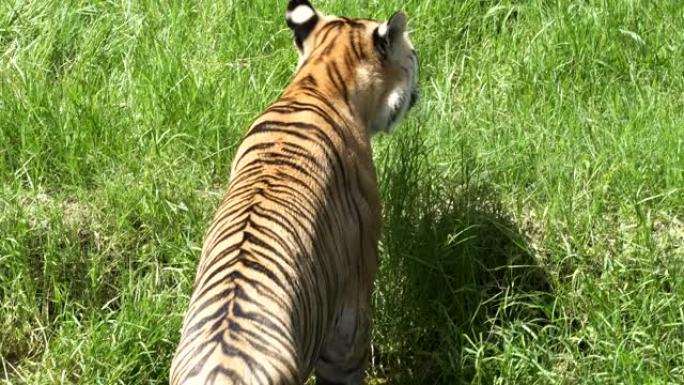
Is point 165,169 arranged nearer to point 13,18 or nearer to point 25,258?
point 25,258

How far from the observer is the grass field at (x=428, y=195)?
412 cm

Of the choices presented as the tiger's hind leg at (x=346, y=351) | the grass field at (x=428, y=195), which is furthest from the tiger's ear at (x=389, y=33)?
the tiger's hind leg at (x=346, y=351)

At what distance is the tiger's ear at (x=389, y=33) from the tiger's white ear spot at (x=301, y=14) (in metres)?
0.24

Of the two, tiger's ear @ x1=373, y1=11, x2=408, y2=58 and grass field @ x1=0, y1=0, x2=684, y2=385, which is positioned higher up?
tiger's ear @ x1=373, y1=11, x2=408, y2=58

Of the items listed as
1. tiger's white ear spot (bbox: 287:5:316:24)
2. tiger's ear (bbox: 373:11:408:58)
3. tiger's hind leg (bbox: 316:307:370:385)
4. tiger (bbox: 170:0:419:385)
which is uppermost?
tiger's white ear spot (bbox: 287:5:316:24)

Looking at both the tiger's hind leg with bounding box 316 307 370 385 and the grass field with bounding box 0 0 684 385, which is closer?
the tiger's hind leg with bounding box 316 307 370 385

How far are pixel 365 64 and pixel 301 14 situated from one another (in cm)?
31

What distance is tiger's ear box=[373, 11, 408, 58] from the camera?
13.3ft

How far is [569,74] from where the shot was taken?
498 centimetres

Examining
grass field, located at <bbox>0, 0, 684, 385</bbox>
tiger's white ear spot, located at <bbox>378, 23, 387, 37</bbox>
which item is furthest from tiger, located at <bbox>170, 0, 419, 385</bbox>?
grass field, located at <bbox>0, 0, 684, 385</bbox>

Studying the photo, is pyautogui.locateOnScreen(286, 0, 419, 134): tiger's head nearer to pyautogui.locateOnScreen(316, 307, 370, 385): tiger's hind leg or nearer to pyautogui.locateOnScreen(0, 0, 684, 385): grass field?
pyautogui.locateOnScreen(0, 0, 684, 385): grass field

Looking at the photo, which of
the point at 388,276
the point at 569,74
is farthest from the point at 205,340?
the point at 569,74

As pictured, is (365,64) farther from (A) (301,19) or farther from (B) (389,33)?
(A) (301,19)

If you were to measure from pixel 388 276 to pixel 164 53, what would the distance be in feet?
4.13
